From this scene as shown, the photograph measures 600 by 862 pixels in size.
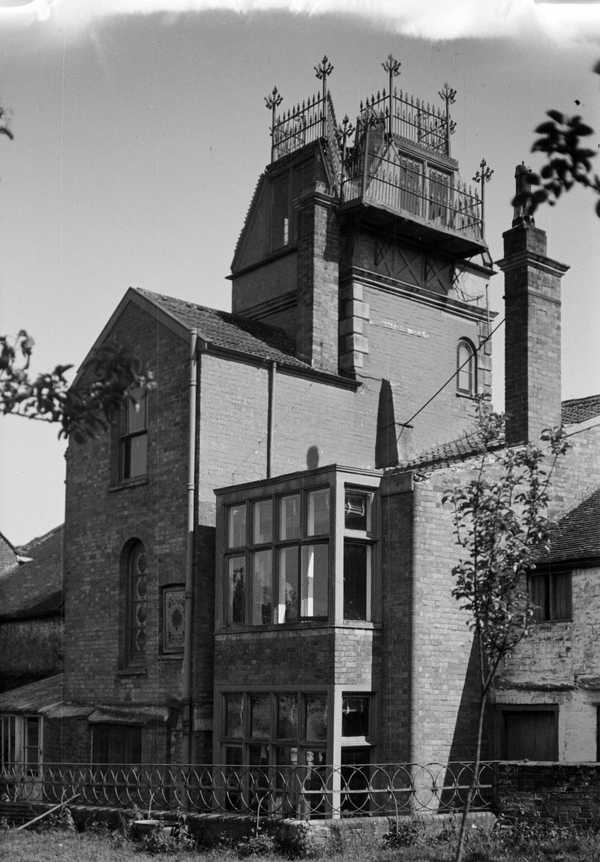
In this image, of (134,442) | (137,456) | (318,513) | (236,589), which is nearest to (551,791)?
(318,513)

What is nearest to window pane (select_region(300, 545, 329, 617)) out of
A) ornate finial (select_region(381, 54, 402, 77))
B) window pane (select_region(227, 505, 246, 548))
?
window pane (select_region(227, 505, 246, 548))

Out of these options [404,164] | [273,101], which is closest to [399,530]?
[404,164]

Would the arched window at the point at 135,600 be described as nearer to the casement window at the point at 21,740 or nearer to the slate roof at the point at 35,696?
the slate roof at the point at 35,696

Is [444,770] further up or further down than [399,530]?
further down

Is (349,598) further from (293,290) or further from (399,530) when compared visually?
(293,290)

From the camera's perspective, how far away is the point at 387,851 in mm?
17000

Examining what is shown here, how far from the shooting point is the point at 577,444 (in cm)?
2277

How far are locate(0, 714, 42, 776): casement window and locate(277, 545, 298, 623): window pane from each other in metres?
7.88

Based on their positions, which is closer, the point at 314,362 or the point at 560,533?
the point at 560,533

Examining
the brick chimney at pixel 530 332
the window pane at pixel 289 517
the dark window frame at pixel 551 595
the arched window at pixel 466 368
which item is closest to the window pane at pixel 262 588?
the window pane at pixel 289 517

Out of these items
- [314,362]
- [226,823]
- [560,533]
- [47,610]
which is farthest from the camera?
[47,610]

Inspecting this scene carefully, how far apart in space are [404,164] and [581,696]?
557 inches

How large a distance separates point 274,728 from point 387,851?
3.88m

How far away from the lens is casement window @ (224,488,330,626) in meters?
20.1
